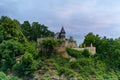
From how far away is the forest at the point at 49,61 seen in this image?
48312 millimetres

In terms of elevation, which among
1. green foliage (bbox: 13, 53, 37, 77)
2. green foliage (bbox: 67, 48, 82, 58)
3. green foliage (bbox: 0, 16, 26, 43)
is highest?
green foliage (bbox: 0, 16, 26, 43)

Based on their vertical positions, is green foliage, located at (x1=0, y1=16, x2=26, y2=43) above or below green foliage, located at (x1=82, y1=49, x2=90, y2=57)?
above

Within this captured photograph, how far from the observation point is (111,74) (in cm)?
5172

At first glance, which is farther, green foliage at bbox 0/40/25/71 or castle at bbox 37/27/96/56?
castle at bbox 37/27/96/56

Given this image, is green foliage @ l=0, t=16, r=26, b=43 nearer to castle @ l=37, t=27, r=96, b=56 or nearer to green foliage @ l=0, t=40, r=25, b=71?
green foliage @ l=0, t=40, r=25, b=71

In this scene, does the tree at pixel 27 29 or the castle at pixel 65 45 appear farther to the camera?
the tree at pixel 27 29

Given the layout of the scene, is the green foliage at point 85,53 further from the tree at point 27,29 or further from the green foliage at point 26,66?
the tree at point 27,29

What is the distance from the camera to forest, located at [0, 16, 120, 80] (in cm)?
4831

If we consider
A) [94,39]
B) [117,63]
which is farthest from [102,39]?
[117,63]

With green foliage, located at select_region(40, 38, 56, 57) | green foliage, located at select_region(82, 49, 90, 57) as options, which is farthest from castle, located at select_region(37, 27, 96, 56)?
green foliage, located at select_region(40, 38, 56, 57)

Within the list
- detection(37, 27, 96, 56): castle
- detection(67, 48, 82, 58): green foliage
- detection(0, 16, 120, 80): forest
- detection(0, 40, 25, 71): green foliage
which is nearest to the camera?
detection(0, 16, 120, 80): forest

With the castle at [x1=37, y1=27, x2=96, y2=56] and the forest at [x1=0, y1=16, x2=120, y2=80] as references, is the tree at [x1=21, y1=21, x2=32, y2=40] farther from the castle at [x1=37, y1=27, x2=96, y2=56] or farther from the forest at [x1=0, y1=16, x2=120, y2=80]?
the castle at [x1=37, y1=27, x2=96, y2=56]

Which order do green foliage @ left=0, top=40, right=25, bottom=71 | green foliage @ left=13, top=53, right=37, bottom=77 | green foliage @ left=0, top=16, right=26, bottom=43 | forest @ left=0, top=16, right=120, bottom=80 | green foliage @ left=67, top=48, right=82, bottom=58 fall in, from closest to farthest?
green foliage @ left=13, top=53, right=37, bottom=77 < forest @ left=0, top=16, right=120, bottom=80 < green foliage @ left=0, top=40, right=25, bottom=71 < green foliage @ left=67, top=48, right=82, bottom=58 < green foliage @ left=0, top=16, right=26, bottom=43

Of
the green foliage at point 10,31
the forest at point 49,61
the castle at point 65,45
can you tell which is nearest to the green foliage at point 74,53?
the forest at point 49,61
